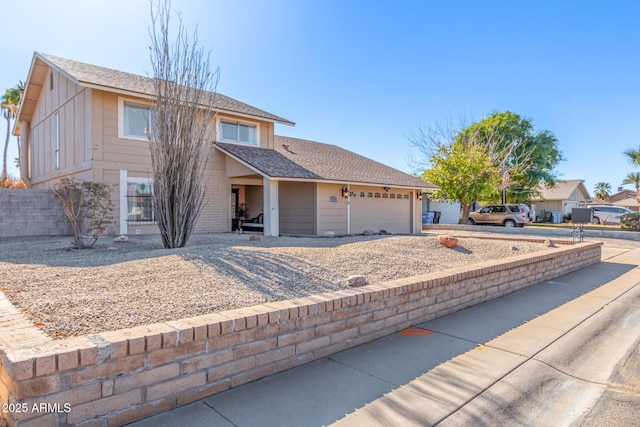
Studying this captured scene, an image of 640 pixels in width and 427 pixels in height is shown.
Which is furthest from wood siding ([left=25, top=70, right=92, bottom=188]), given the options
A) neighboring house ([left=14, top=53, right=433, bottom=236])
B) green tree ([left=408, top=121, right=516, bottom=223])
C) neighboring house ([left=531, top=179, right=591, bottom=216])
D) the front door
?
neighboring house ([left=531, top=179, right=591, bottom=216])

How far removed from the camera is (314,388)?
2926mm

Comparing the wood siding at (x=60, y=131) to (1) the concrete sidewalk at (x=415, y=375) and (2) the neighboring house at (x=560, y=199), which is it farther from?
(2) the neighboring house at (x=560, y=199)

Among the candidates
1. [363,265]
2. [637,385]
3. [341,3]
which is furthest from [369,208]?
[637,385]

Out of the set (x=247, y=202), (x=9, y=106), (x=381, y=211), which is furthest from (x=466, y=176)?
(x=9, y=106)

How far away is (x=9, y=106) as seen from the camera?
32.1 m

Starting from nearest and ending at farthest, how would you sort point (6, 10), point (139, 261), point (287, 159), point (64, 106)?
1. point (139, 261)
2. point (6, 10)
3. point (64, 106)
4. point (287, 159)

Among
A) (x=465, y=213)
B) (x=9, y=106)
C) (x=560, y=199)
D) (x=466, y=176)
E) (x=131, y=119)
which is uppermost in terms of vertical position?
(x=9, y=106)

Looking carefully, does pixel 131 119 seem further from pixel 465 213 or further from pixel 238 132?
pixel 465 213

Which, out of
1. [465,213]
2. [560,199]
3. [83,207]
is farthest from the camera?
[560,199]

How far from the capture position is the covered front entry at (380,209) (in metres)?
15.2

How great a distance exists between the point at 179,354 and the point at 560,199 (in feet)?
137

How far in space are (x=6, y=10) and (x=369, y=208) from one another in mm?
13597

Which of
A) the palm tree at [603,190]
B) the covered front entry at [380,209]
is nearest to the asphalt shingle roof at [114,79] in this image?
the covered front entry at [380,209]

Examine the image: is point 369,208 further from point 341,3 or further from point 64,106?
point 64,106
